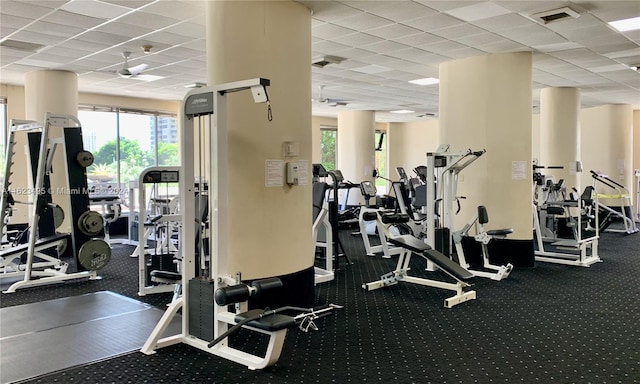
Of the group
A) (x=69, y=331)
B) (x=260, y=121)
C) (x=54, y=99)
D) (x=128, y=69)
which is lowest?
(x=69, y=331)

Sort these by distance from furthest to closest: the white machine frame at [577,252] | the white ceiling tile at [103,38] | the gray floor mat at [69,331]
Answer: the white machine frame at [577,252], the white ceiling tile at [103,38], the gray floor mat at [69,331]

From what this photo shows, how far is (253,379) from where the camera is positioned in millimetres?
3254

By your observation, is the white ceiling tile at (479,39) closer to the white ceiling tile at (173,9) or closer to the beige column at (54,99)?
the white ceiling tile at (173,9)

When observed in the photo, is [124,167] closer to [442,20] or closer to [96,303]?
[96,303]

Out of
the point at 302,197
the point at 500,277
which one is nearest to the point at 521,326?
the point at 500,277

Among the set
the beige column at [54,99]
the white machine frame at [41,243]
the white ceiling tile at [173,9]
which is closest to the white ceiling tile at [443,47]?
the white ceiling tile at [173,9]

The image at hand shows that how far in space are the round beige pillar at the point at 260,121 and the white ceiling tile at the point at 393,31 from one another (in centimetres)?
134

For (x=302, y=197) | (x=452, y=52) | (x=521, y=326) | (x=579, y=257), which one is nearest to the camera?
(x=521, y=326)

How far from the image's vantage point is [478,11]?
511 centimetres

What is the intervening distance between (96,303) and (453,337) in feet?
11.6

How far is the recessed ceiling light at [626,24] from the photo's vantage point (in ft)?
17.9

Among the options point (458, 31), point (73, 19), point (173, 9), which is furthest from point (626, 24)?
Result: point (73, 19)

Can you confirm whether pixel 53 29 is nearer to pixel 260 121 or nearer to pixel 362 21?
pixel 260 121

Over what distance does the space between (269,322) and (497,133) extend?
192 inches
